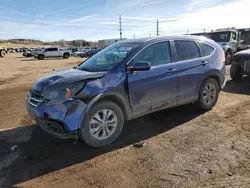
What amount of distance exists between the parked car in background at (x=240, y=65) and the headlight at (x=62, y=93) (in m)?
6.72

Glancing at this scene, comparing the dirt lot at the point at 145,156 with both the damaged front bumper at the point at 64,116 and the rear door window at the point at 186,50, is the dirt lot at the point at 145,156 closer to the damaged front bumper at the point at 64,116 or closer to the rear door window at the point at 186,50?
the damaged front bumper at the point at 64,116

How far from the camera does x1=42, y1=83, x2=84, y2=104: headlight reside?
3.72 m

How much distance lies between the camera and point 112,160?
3656 millimetres

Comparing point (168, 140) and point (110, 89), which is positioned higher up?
point (110, 89)

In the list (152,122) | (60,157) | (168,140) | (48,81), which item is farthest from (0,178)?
(152,122)

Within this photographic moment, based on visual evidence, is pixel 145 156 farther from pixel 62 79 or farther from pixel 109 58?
pixel 109 58

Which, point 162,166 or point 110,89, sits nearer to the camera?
point 162,166

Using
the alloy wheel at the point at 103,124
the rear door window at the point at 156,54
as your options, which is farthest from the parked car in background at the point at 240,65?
the alloy wheel at the point at 103,124

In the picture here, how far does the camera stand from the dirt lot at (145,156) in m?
3.14

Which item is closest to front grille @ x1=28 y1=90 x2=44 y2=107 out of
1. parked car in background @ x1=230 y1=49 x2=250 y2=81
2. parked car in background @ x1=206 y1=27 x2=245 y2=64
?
parked car in background @ x1=230 y1=49 x2=250 y2=81

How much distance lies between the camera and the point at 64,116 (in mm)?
3678

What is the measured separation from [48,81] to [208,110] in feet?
12.2

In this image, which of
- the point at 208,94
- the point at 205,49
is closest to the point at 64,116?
the point at 208,94

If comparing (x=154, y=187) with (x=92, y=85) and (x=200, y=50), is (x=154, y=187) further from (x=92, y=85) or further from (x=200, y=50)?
(x=200, y=50)
